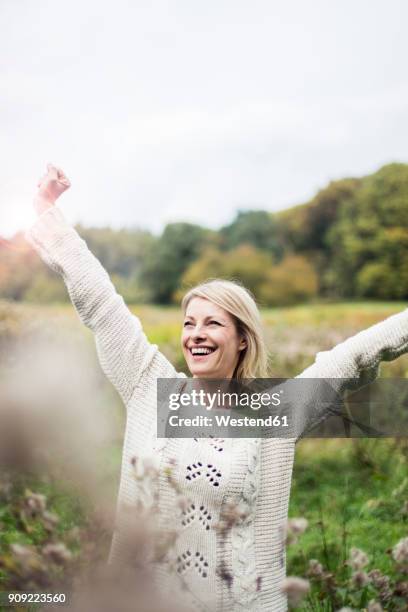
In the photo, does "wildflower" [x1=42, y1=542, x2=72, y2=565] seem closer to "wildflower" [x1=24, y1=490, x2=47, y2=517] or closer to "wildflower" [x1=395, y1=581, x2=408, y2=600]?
"wildflower" [x1=24, y1=490, x2=47, y2=517]

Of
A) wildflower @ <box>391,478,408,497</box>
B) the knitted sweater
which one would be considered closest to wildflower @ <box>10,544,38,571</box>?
the knitted sweater

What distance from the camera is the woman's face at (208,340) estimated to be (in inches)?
52.1

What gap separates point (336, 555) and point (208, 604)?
106cm

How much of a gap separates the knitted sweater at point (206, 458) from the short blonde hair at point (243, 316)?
155mm

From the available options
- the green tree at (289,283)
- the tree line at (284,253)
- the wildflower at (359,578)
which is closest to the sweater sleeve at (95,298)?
the wildflower at (359,578)

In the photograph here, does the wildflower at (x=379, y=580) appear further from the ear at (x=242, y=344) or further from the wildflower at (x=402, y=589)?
the ear at (x=242, y=344)

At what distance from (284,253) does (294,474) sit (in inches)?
258

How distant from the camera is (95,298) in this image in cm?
124

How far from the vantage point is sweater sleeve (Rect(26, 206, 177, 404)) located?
124cm

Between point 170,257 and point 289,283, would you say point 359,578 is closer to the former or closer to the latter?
point 289,283

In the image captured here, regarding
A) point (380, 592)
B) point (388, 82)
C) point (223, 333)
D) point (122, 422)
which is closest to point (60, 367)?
point (223, 333)

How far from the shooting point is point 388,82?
330 centimetres

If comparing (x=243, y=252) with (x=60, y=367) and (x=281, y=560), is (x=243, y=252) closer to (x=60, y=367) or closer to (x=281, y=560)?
(x=60, y=367)

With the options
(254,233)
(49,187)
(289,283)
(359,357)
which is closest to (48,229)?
(49,187)
